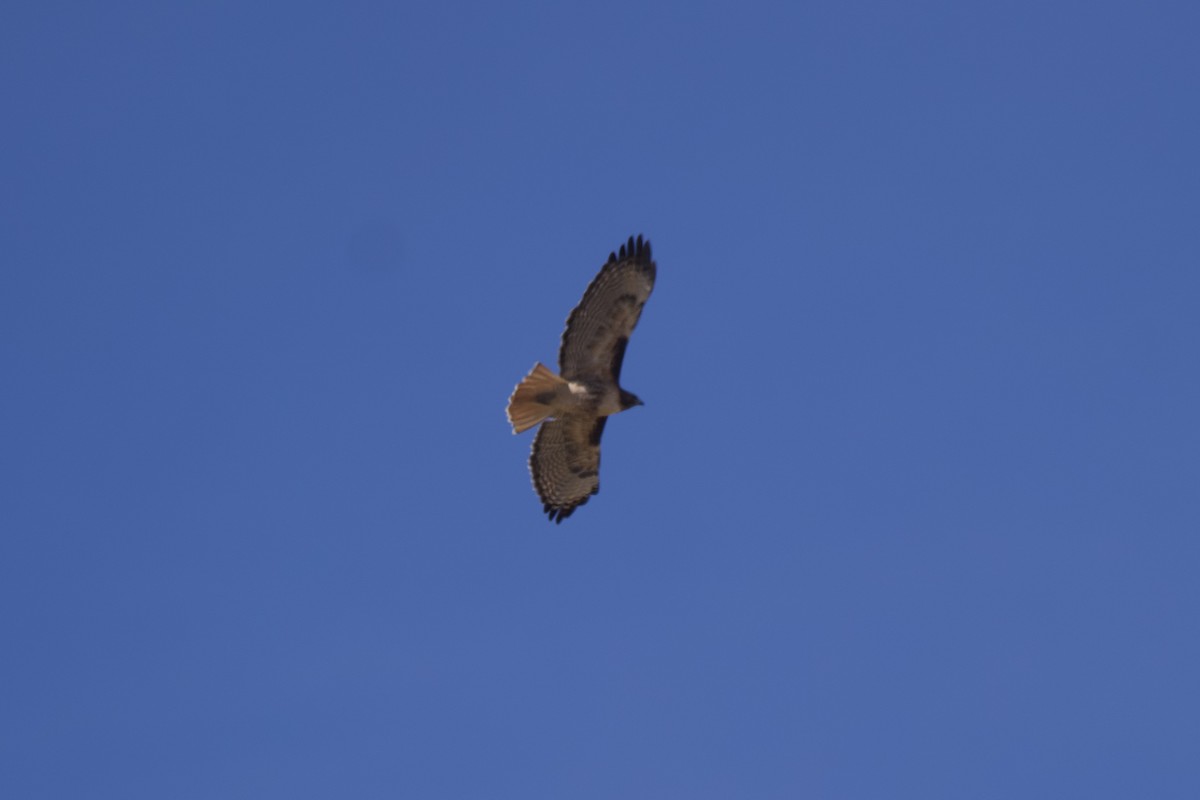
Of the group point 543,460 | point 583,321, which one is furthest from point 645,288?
point 543,460

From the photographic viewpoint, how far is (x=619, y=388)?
19.5 m

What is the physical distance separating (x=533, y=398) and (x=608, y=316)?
1144mm

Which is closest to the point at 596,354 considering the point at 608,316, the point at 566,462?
the point at 608,316

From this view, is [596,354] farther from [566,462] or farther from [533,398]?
[566,462]

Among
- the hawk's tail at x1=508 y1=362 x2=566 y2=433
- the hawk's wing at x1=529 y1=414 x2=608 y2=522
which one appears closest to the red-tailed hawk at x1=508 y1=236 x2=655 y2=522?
the hawk's tail at x1=508 y1=362 x2=566 y2=433

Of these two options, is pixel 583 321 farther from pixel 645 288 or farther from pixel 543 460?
pixel 543 460

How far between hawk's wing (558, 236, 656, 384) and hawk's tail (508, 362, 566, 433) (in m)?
0.23

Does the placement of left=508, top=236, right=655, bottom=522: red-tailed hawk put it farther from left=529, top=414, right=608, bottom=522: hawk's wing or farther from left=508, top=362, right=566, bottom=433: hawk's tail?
left=529, top=414, right=608, bottom=522: hawk's wing

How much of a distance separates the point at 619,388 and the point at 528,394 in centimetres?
100

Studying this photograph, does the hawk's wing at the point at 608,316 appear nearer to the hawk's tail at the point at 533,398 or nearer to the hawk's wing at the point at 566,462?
the hawk's tail at the point at 533,398

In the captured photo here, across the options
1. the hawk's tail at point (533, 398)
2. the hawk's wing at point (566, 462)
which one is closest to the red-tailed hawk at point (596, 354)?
the hawk's tail at point (533, 398)

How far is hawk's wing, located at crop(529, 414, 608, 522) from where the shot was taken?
20266 mm

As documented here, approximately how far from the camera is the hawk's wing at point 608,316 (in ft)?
63.0

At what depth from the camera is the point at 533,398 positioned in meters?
19.2
